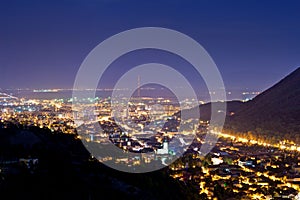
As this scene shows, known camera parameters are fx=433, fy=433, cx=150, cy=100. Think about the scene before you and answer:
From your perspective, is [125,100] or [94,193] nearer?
[94,193]

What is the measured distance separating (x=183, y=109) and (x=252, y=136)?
1829cm

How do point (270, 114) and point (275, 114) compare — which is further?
point (270, 114)

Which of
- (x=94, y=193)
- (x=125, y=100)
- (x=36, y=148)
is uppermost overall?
(x=125, y=100)

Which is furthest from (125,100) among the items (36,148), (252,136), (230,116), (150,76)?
(36,148)

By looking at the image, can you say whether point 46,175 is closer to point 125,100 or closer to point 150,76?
point 150,76

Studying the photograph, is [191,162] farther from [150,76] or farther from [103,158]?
[150,76]

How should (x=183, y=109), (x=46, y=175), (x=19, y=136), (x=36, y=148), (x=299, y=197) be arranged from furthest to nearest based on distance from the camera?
(x=183, y=109) < (x=299, y=197) < (x=19, y=136) < (x=36, y=148) < (x=46, y=175)

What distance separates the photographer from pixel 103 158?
1570 centimetres

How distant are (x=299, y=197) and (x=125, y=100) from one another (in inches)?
1322

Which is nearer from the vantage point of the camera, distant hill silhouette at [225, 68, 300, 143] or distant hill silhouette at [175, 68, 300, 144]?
distant hill silhouette at [175, 68, 300, 144]

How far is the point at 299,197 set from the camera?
15305 mm

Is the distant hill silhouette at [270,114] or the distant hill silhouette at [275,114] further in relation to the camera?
the distant hill silhouette at [275,114]

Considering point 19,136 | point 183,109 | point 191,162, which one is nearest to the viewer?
point 19,136

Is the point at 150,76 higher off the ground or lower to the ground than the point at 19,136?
higher
